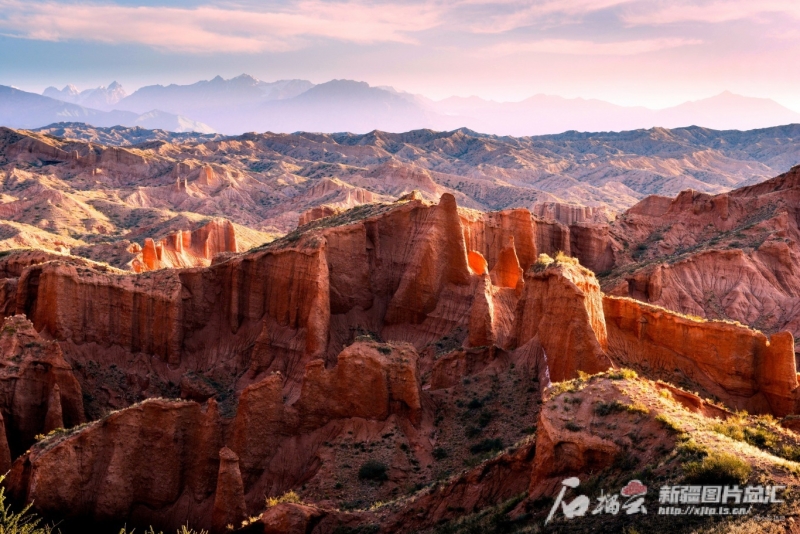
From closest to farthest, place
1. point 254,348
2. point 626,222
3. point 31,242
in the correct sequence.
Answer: point 254,348 → point 626,222 → point 31,242

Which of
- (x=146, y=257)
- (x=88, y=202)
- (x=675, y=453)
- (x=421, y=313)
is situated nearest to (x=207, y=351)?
(x=421, y=313)

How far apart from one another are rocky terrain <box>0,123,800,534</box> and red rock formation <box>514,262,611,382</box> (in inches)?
4.7

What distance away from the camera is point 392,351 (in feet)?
110

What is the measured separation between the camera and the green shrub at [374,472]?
2933cm

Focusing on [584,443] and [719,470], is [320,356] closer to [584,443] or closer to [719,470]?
[584,443]

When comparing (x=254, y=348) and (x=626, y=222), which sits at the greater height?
(x=626, y=222)

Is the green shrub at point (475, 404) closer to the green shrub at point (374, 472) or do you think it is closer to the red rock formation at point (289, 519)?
the green shrub at point (374, 472)

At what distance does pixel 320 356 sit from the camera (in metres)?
42.1

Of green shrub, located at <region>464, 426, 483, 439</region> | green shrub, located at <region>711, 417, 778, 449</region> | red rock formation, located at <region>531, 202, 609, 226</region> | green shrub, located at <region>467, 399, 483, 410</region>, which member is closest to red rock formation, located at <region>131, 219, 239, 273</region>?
green shrub, located at <region>467, 399, 483, 410</region>

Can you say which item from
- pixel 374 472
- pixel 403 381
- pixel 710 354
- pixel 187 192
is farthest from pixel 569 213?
pixel 374 472

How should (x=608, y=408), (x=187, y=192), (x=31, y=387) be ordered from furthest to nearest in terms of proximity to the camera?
(x=187, y=192) → (x=31, y=387) → (x=608, y=408)

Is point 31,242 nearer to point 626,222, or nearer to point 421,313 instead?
point 421,313

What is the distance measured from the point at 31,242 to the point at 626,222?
62713mm

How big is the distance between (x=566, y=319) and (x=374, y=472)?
10.1 metres
